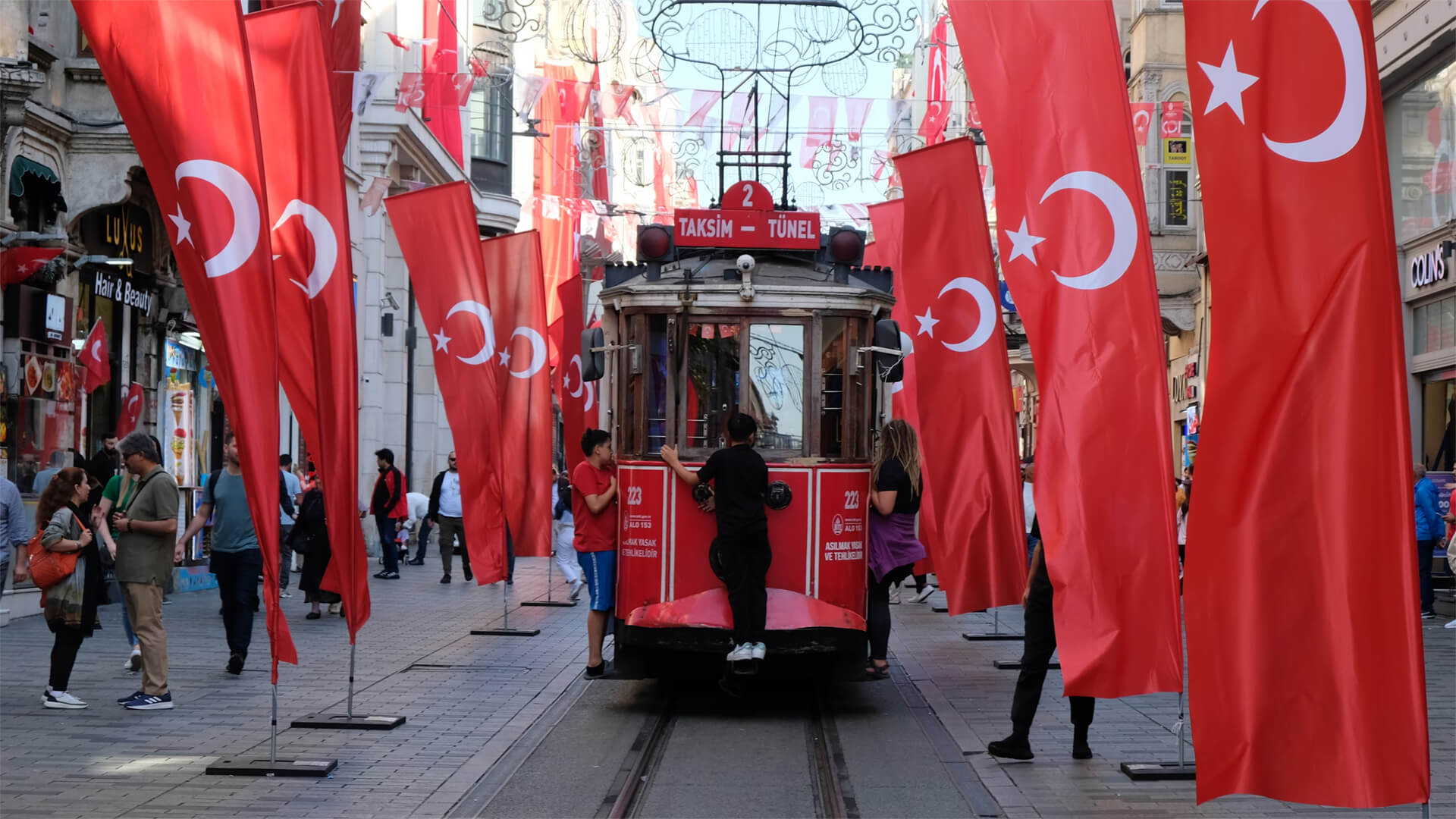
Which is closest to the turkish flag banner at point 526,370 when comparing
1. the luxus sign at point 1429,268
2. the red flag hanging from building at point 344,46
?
the red flag hanging from building at point 344,46

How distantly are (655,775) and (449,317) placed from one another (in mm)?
6760

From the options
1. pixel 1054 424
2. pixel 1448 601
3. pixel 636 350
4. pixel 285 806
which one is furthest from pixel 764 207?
pixel 1448 601

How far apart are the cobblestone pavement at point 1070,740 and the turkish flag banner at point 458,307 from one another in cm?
433

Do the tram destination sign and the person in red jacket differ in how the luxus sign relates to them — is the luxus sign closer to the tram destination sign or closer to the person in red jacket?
the tram destination sign

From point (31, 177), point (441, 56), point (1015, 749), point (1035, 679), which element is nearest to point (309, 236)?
point (1035, 679)

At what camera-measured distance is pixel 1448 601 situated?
17672mm

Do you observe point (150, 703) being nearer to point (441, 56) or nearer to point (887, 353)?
point (887, 353)

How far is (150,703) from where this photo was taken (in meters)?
10.2

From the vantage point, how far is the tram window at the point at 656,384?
10.6 meters

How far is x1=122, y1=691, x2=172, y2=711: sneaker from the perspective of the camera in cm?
1013

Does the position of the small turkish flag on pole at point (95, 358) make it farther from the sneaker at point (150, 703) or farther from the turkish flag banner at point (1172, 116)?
the turkish flag banner at point (1172, 116)

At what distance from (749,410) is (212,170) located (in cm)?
413

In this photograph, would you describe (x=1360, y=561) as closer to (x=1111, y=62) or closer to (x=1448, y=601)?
(x=1111, y=62)

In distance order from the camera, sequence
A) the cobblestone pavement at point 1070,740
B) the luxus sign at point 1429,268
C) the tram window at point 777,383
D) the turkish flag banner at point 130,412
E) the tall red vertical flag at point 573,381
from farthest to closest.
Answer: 1. the luxus sign at point 1429,268
2. the turkish flag banner at point 130,412
3. the tall red vertical flag at point 573,381
4. the tram window at point 777,383
5. the cobblestone pavement at point 1070,740
